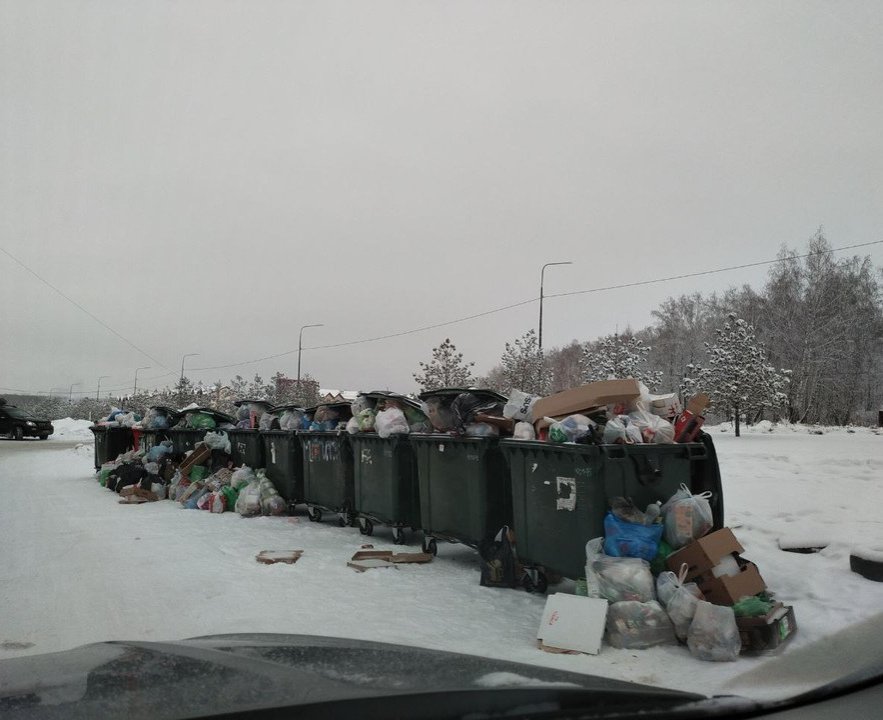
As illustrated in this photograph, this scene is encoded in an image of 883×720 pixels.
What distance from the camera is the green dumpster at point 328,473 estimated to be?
8.59m

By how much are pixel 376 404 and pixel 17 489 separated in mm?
8145

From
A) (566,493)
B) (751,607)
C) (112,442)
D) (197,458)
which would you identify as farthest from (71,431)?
(751,607)

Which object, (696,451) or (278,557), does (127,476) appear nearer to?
(278,557)

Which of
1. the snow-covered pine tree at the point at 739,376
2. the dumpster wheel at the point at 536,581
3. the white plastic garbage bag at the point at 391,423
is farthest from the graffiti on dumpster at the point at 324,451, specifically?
the snow-covered pine tree at the point at 739,376

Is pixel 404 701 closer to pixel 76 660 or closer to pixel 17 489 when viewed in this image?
pixel 76 660

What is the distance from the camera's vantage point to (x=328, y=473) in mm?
8906

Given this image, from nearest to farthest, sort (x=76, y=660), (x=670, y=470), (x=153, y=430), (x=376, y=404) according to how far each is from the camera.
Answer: (x=76, y=660) < (x=670, y=470) < (x=376, y=404) < (x=153, y=430)

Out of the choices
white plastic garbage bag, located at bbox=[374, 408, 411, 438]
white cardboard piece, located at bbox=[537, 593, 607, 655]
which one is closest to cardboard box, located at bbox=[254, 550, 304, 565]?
white plastic garbage bag, located at bbox=[374, 408, 411, 438]

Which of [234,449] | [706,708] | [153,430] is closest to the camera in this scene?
[706,708]

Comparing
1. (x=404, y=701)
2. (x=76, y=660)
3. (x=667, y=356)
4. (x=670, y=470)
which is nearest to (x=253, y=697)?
(x=404, y=701)

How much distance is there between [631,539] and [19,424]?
33338 mm

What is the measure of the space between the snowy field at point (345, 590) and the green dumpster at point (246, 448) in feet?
4.47

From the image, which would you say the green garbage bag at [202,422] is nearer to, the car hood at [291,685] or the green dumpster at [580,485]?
the green dumpster at [580,485]

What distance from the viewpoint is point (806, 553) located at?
19.9 feet
